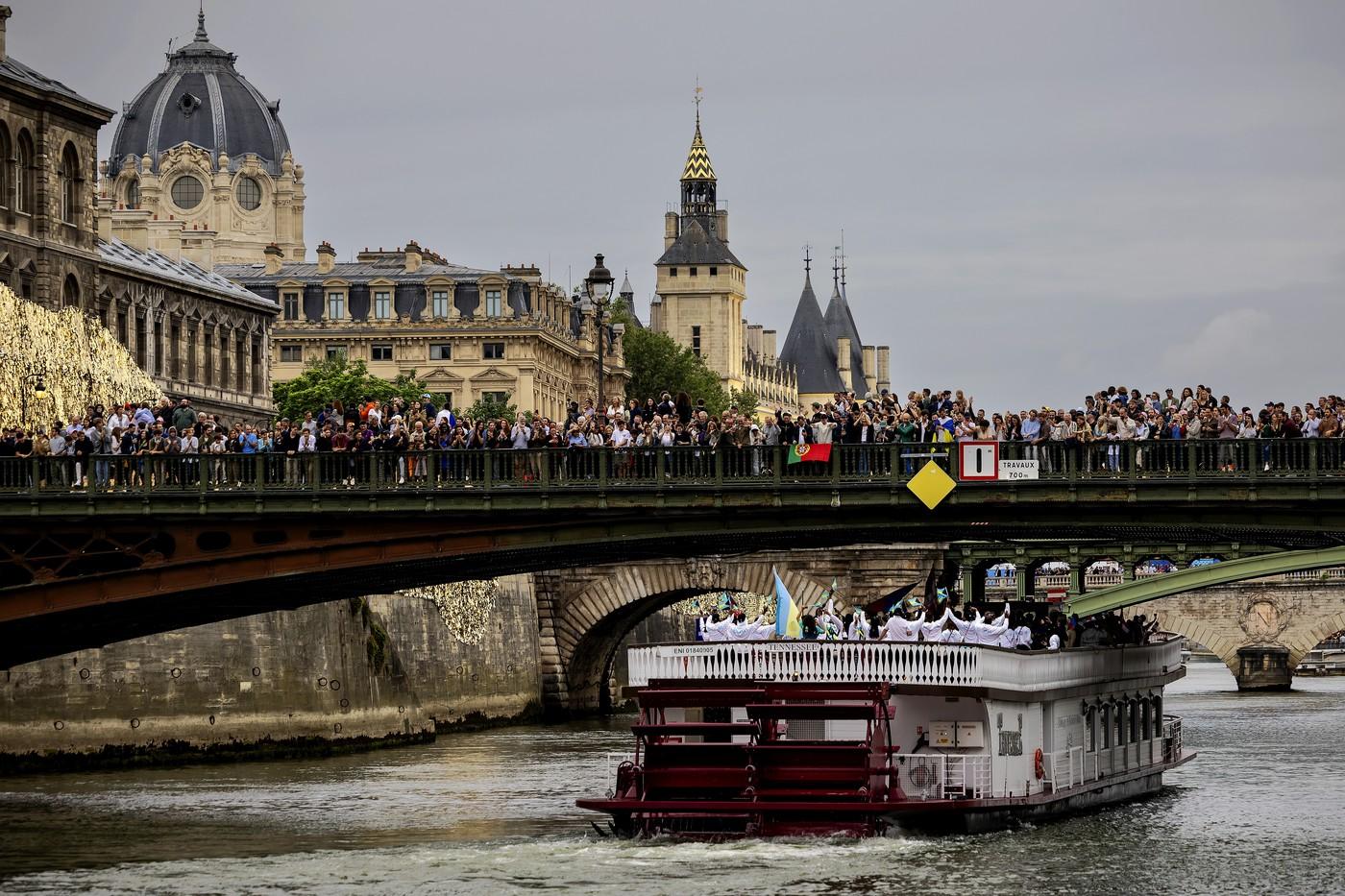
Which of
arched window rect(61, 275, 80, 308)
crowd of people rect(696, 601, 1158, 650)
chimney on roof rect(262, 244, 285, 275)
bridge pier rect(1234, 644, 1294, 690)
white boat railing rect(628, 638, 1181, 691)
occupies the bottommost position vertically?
bridge pier rect(1234, 644, 1294, 690)

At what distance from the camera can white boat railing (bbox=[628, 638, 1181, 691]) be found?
54750 millimetres

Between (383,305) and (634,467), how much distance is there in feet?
340

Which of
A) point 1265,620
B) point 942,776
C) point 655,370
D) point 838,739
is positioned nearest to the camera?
point 838,739

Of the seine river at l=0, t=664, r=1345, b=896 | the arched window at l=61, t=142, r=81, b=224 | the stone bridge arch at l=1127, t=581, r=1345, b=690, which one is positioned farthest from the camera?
the stone bridge arch at l=1127, t=581, r=1345, b=690

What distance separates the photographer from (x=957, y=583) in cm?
10581

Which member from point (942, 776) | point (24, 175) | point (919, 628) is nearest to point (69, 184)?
point (24, 175)

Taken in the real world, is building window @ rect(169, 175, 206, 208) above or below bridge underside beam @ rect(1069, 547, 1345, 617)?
above

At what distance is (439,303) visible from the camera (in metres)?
159

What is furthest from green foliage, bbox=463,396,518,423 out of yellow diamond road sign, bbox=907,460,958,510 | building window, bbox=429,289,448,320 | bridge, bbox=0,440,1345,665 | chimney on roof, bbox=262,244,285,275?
yellow diamond road sign, bbox=907,460,958,510

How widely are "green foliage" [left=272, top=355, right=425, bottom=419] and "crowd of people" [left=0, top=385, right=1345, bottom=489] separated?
226 feet

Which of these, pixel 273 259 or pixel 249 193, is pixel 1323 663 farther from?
pixel 249 193

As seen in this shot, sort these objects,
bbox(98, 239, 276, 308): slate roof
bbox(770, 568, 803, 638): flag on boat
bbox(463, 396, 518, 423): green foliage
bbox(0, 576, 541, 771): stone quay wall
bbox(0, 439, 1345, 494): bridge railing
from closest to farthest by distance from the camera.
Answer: bbox(0, 439, 1345, 494): bridge railing
bbox(770, 568, 803, 638): flag on boat
bbox(0, 576, 541, 771): stone quay wall
bbox(98, 239, 276, 308): slate roof
bbox(463, 396, 518, 423): green foliage

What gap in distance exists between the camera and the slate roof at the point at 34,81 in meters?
83.6

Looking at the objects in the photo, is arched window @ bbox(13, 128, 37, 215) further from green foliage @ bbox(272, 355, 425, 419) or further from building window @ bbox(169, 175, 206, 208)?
building window @ bbox(169, 175, 206, 208)
